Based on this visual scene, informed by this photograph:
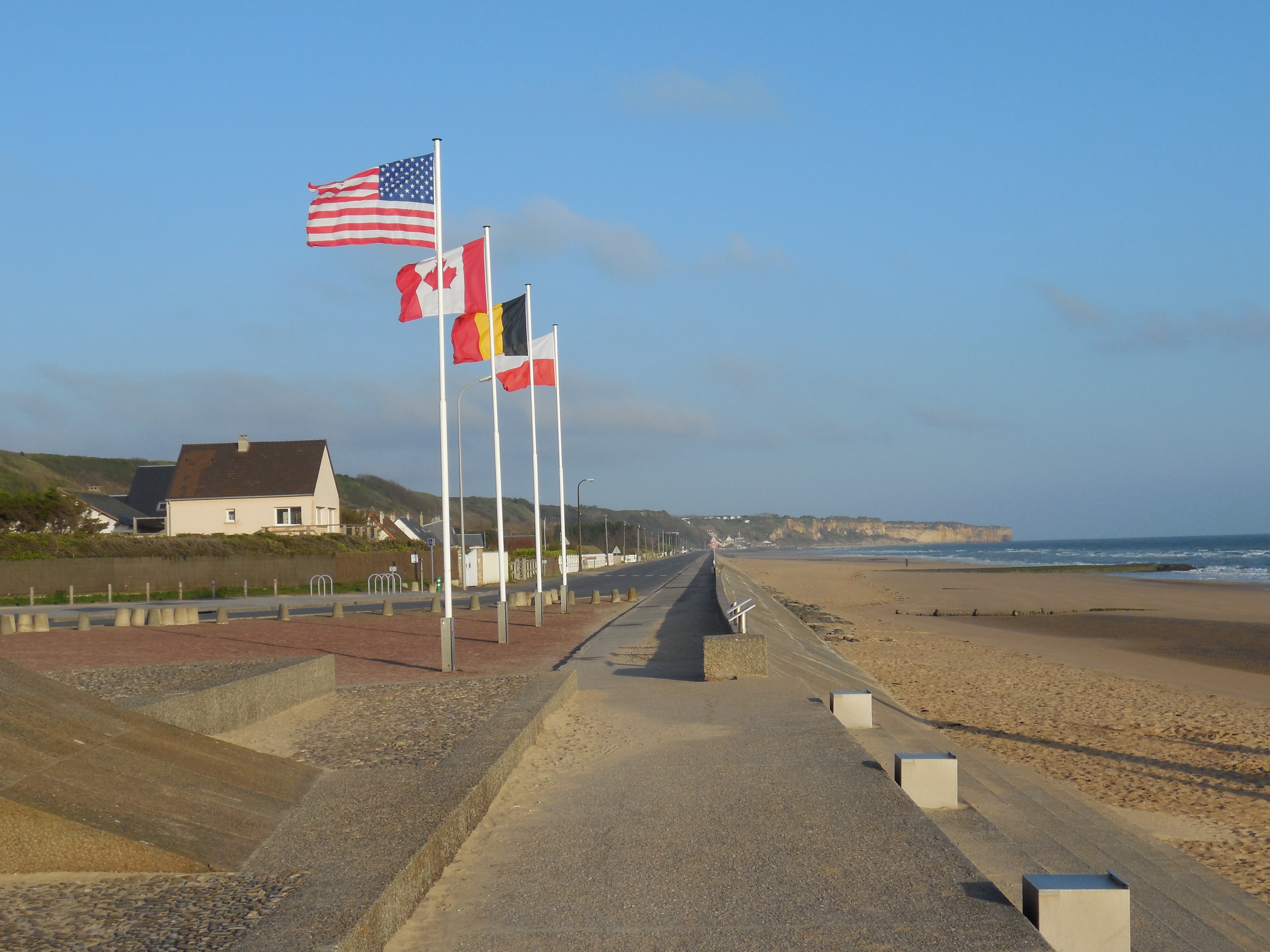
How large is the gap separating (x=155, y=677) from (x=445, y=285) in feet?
21.9

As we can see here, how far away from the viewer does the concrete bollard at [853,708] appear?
10.2m

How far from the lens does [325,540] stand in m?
66.8

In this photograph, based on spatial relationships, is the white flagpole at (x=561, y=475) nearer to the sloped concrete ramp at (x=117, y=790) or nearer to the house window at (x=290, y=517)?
the sloped concrete ramp at (x=117, y=790)

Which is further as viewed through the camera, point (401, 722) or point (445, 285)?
point (445, 285)

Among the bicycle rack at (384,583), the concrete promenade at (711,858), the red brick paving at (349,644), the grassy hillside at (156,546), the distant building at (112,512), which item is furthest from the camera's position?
the distant building at (112,512)

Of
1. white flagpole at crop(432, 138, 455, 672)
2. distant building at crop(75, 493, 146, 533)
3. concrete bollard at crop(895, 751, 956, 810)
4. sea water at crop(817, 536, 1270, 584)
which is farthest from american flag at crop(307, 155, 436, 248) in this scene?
distant building at crop(75, 493, 146, 533)

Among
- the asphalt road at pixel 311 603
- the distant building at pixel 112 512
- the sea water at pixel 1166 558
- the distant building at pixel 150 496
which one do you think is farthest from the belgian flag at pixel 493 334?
the distant building at pixel 150 496

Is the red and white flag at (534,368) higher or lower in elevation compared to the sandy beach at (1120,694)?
higher

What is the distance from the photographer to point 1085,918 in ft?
14.0

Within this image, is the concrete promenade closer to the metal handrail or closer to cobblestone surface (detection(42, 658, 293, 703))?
cobblestone surface (detection(42, 658, 293, 703))

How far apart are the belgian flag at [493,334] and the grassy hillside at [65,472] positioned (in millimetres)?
141728

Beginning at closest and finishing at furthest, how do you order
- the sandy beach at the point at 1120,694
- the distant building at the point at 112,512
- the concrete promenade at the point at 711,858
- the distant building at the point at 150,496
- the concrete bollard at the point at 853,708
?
the concrete promenade at the point at 711,858
the sandy beach at the point at 1120,694
the concrete bollard at the point at 853,708
the distant building at the point at 112,512
the distant building at the point at 150,496

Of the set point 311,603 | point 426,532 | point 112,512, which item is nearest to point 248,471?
point 112,512

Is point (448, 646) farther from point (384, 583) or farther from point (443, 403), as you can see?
point (384, 583)
